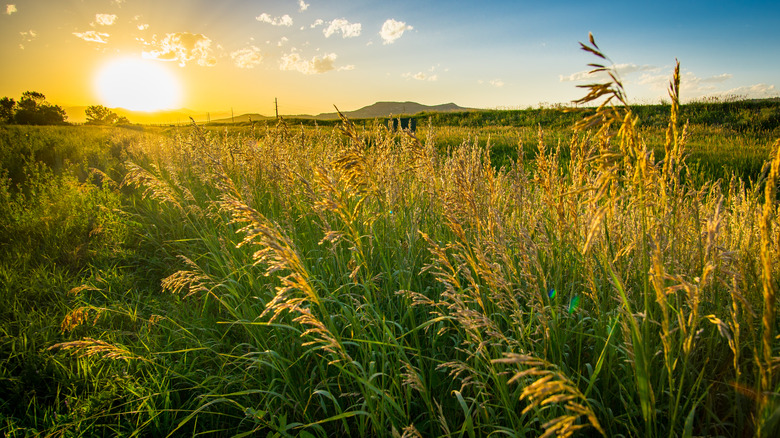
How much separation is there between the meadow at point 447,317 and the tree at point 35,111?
75073 mm

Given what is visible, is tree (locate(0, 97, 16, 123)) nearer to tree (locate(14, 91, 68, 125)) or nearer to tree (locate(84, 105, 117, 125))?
tree (locate(14, 91, 68, 125))

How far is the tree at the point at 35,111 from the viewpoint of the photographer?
55.4 metres

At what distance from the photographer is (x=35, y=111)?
57.2m

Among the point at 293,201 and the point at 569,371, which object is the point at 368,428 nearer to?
the point at 569,371

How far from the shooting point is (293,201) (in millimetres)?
4121

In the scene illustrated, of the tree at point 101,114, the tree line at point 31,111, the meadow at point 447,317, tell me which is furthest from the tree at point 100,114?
the meadow at point 447,317

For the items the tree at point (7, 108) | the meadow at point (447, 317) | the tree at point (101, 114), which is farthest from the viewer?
the tree at point (101, 114)

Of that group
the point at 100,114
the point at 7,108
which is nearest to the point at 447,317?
the point at 7,108

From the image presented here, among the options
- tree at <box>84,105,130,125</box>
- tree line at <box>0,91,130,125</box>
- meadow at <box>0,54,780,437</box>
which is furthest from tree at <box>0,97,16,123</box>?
meadow at <box>0,54,780,437</box>

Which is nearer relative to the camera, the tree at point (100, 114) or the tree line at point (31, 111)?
the tree line at point (31, 111)

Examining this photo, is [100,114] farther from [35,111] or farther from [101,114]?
[35,111]

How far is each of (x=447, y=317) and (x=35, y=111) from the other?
82.6 metres

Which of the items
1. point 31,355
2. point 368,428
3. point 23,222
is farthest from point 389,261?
point 23,222

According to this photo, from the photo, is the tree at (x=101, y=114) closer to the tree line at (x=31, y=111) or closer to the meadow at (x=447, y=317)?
the tree line at (x=31, y=111)
